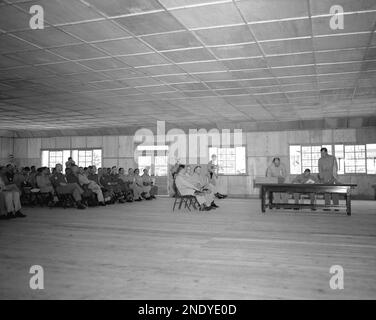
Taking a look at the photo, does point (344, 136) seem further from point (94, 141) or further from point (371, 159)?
point (94, 141)

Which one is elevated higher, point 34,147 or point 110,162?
point 34,147

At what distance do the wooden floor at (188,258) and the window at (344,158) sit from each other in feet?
23.7

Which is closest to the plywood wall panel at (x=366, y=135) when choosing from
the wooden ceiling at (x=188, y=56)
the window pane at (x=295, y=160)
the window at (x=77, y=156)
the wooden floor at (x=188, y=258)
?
the wooden ceiling at (x=188, y=56)

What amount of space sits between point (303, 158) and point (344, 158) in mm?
1551

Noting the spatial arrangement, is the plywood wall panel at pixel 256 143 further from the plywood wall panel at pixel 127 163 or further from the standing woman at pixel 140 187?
the plywood wall panel at pixel 127 163

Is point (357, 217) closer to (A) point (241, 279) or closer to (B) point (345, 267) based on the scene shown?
(B) point (345, 267)

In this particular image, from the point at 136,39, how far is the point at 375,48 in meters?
4.03

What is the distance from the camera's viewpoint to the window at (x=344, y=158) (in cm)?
1312

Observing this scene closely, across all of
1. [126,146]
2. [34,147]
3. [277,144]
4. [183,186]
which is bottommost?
[183,186]

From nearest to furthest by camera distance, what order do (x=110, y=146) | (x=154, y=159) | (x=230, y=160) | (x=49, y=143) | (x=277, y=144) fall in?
1. (x=277, y=144)
2. (x=230, y=160)
3. (x=154, y=159)
4. (x=110, y=146)
5. (x=49, y=143)

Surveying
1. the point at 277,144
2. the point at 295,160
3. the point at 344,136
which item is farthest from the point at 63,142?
the point at 344,136

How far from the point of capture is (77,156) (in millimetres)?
17094

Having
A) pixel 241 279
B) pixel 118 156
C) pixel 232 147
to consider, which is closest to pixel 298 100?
pixel 232 147

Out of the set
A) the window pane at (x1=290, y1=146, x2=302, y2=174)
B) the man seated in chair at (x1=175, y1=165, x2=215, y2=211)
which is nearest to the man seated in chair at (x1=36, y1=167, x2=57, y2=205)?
the man seated in chair at (x1=175, y1=165, x2=215, y2=211)
